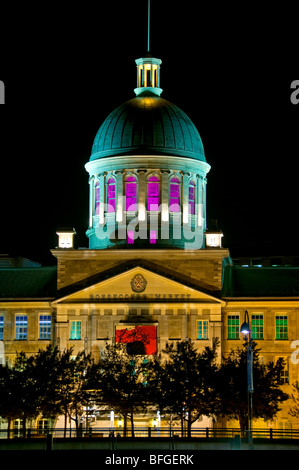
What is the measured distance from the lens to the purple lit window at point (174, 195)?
10812 centimetres

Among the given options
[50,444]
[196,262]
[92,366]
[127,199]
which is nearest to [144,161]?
[127,199]

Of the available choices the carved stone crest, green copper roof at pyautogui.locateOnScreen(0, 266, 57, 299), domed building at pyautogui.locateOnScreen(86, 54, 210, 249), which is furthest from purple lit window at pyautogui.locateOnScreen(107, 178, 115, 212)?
the carved stone crest

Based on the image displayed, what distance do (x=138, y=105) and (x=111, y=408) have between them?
29.3 meters

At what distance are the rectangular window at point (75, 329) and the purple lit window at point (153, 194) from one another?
1275cm

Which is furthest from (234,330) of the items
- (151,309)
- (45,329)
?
(45,329)

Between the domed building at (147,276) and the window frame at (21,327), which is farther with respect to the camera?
the window frame at (21,327)

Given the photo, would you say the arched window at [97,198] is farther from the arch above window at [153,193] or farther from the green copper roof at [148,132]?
the arch above window at [153,193]

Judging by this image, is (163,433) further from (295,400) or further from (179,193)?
(179,193)

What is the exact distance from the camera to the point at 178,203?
355 feet

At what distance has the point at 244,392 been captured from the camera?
87875 millimetres

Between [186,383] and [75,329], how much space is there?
47.2ft

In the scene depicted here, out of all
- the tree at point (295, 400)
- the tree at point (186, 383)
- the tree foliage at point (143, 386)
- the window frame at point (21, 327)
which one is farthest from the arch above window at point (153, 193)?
the tree at point (295, 400)
